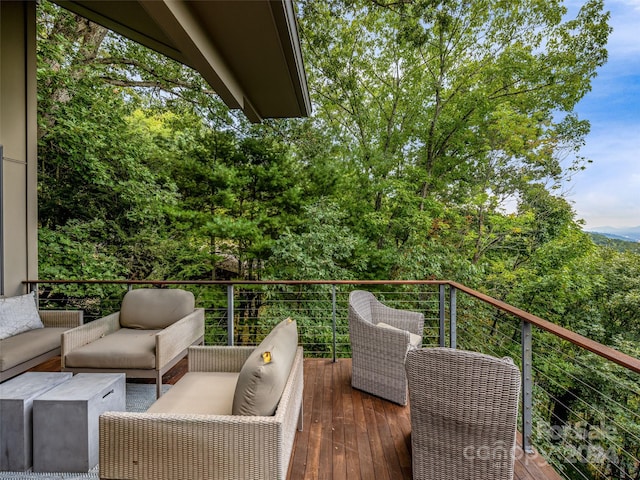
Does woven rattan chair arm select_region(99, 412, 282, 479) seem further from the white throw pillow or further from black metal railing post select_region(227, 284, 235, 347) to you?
the white throw pillow

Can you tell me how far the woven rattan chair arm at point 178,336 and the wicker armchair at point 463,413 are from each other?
195 cm

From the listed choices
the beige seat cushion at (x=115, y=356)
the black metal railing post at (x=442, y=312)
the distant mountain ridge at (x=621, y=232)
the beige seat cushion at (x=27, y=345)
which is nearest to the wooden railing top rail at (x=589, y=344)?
the black metal railing post at (x=442, y=312)

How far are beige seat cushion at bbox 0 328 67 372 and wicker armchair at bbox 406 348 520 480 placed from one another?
10.2 ft

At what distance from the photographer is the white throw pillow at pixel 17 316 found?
3.11 meters

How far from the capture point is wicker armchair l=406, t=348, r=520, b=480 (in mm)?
1591

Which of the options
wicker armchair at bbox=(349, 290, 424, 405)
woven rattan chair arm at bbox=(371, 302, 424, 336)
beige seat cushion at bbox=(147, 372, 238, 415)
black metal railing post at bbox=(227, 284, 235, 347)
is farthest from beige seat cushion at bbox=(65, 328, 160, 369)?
woven rattan chair arm at bbox=(371, 302, 424, 336)

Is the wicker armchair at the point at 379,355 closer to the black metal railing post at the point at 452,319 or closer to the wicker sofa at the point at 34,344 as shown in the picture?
the black metal railing post at the point at 452,319

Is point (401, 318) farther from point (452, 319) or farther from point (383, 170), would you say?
point (383, 170)

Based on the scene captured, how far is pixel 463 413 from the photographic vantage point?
1.65 meters

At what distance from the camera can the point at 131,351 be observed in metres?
2.67

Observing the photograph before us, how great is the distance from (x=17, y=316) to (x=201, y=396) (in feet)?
8.40

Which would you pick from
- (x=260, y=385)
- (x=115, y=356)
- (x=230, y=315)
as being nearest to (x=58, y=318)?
(x=115, y=356)

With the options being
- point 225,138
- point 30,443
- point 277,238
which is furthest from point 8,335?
point 225,138

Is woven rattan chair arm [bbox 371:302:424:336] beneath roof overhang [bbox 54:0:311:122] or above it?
beneath
